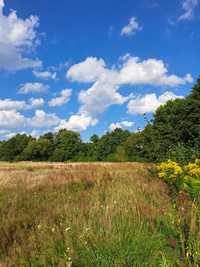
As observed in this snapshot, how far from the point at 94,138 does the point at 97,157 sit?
11671 millimetres

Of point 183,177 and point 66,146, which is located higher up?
point 66,146

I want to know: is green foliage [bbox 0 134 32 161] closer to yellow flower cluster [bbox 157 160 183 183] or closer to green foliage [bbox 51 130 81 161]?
green foliage [bbox 51 130 81 161]

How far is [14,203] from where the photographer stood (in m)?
8.14

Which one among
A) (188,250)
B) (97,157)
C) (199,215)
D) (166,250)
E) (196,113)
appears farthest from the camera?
(97,157)

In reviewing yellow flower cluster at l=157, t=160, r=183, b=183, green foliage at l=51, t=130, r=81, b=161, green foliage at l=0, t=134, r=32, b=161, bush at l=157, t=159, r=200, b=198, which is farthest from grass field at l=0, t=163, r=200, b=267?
green foliage at l=0, t=134, r=32, b=161

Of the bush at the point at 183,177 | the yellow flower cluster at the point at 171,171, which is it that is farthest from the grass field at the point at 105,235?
the yellow flower cluster at the point at 171,171

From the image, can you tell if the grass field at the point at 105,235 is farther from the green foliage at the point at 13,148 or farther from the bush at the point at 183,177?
the green foliage at the point at 13,148

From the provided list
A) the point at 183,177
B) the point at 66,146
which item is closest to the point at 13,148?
the point at 66,146

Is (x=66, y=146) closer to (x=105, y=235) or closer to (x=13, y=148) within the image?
(x=13, y=148)

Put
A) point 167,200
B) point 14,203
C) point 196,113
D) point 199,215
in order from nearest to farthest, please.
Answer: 1. point 199,215
2. point 167,200
3. point 14,203
4. point 196,113

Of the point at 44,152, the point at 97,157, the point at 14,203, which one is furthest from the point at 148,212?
the point at 44,152

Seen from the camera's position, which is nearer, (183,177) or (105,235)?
(105,235)

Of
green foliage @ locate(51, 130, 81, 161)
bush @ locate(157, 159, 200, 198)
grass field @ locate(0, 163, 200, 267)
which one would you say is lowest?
grass field @ locate(0, 163, 200, 267)

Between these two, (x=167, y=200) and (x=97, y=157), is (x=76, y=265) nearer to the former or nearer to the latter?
(x=167, y=200)
